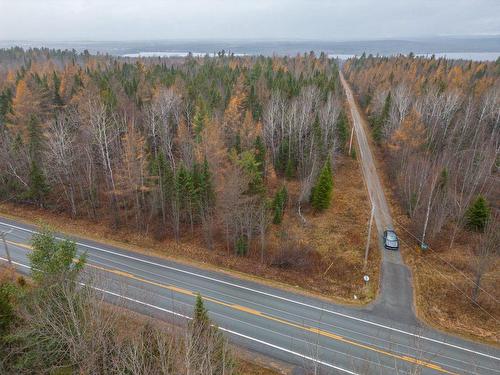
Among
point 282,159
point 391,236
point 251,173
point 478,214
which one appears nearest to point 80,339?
point 251,173

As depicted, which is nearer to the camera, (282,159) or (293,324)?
(293,324)

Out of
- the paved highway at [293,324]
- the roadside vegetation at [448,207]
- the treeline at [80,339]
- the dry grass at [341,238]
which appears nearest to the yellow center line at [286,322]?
the paved highway at [293,324]

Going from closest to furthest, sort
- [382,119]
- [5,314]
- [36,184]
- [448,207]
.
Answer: [5,314], [448,207], [36,184], [382,119]

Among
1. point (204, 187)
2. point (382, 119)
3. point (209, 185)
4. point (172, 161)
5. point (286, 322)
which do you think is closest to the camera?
point (286, 322)

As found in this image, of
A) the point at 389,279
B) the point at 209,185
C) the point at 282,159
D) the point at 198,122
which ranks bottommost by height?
the point at 389,279

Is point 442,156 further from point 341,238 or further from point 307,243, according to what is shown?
point 307,243

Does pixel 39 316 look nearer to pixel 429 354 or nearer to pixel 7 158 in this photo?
pixel 429 354

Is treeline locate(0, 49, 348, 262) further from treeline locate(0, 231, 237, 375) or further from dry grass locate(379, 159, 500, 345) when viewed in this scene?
treeline locate(0, 231, 237, 375)

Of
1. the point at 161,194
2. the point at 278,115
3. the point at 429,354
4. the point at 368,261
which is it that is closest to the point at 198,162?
the point at 161,194
